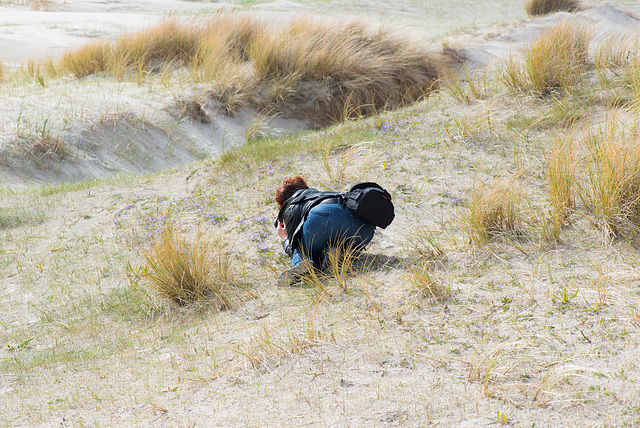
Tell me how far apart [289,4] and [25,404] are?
63.4 feet

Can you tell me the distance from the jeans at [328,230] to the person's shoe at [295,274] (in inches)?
4.0

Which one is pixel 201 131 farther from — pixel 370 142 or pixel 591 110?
pixel 591 110

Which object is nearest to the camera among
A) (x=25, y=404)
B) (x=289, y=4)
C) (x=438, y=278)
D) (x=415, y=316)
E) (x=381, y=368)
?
(x=381, y=368)

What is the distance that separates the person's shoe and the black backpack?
530 mm

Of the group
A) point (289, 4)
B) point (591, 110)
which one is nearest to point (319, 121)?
point (591, 110)

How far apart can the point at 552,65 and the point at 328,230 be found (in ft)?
16.5

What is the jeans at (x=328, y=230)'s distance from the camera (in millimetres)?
4102

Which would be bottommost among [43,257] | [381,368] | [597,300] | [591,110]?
[43,257]

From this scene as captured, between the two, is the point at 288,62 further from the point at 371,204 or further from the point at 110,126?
the point at 371,204

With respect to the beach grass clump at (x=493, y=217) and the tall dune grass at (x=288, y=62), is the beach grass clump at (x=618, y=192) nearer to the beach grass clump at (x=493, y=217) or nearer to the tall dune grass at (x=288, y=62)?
the beach grass clump at (x=493, y=217)

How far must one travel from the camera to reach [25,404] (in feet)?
10.4

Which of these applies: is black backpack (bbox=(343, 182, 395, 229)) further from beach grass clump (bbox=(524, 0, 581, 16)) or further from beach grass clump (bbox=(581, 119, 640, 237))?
beach grass clump (bbox=(524, 0, 581, 16))

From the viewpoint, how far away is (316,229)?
4105 millimetres

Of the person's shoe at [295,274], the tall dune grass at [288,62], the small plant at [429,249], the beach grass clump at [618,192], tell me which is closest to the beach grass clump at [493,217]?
the small plant at [429,249]
